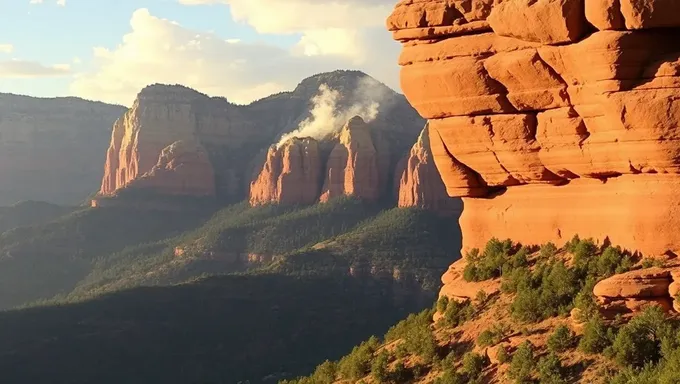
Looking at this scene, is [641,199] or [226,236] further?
[226,236]

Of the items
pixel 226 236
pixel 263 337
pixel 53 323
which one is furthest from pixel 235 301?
→ pixel 226 236

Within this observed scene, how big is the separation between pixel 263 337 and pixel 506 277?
69811 mm

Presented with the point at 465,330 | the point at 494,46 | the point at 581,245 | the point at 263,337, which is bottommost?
the point at 263,337

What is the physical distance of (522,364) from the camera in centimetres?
3062

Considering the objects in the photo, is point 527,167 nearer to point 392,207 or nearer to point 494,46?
point 494,46

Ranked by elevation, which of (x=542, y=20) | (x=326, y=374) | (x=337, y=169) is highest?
(x=542, y=20)

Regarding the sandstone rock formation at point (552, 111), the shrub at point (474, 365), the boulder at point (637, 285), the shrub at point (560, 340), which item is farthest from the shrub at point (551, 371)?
the sandstone rock formation at point (552, 111)

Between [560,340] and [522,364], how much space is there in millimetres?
1254

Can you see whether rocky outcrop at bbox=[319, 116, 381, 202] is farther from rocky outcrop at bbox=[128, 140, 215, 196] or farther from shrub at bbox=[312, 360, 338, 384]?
shrub at bbox=[312, 360, 338, 384]

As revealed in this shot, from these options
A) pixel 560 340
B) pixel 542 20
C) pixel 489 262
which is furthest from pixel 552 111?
pixel 560 340

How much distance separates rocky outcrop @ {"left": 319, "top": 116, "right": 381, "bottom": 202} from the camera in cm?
16338

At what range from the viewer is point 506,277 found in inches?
1420

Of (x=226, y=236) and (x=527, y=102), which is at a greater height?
(x=527, y=102)

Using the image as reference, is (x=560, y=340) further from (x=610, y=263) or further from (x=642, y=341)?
(x=610, y=263)
